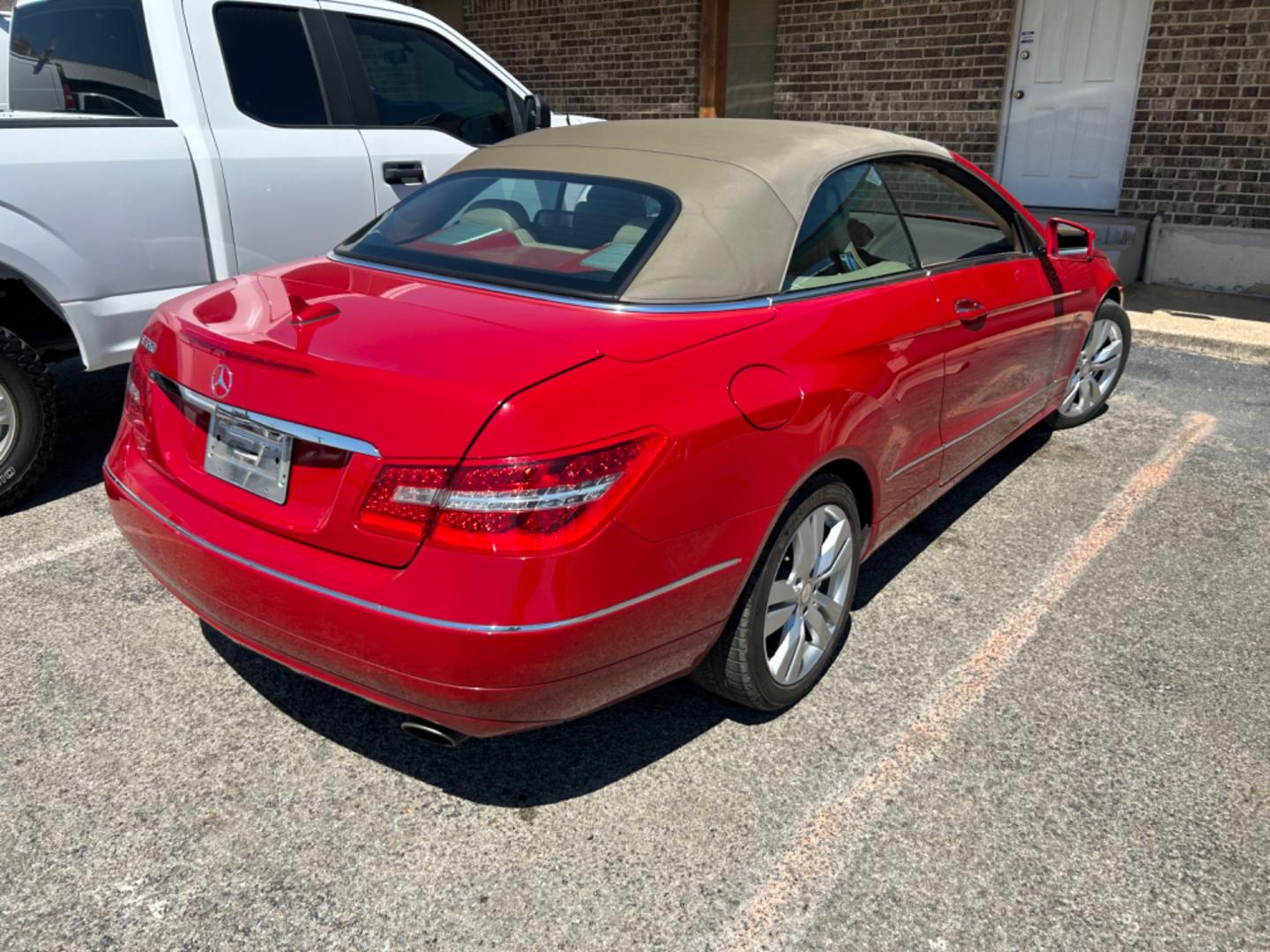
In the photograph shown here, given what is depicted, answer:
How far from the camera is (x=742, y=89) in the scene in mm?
11531

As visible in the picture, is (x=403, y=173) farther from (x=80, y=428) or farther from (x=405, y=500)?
(x=405, y=500)

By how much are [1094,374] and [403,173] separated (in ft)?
12.2

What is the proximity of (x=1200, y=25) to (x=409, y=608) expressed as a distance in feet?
29.3

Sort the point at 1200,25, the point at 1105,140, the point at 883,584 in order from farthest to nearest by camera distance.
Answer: the point at 1105,140 < the point at 1200,25 < the point at 883,584

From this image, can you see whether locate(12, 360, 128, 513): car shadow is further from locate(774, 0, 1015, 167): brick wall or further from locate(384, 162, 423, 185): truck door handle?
locate(774, 0, 1015, 167): brick wall

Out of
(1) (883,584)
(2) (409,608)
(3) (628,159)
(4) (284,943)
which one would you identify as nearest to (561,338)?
(2) (409,608)

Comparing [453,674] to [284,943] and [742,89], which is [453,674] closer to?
[284,943]

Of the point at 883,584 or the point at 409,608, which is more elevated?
the point at 409,608

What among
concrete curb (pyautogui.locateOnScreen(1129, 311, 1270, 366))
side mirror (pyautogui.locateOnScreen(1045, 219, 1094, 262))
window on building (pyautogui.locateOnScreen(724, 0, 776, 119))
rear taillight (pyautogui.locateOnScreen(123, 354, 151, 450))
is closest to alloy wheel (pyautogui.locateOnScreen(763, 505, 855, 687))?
rear taillight (pyautogui.locateOnScreen(123, 354, 151, 450))

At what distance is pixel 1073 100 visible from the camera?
30.2 feet

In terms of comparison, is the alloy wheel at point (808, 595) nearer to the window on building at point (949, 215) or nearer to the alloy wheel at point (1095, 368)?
the window on building at point (949, 215)

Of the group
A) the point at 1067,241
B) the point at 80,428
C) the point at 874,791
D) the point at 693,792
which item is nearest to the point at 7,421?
the point at 80,428

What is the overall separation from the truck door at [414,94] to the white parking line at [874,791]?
11.5 feet

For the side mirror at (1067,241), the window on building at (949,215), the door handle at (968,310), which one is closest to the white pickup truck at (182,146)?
the window on building at (949,215)
